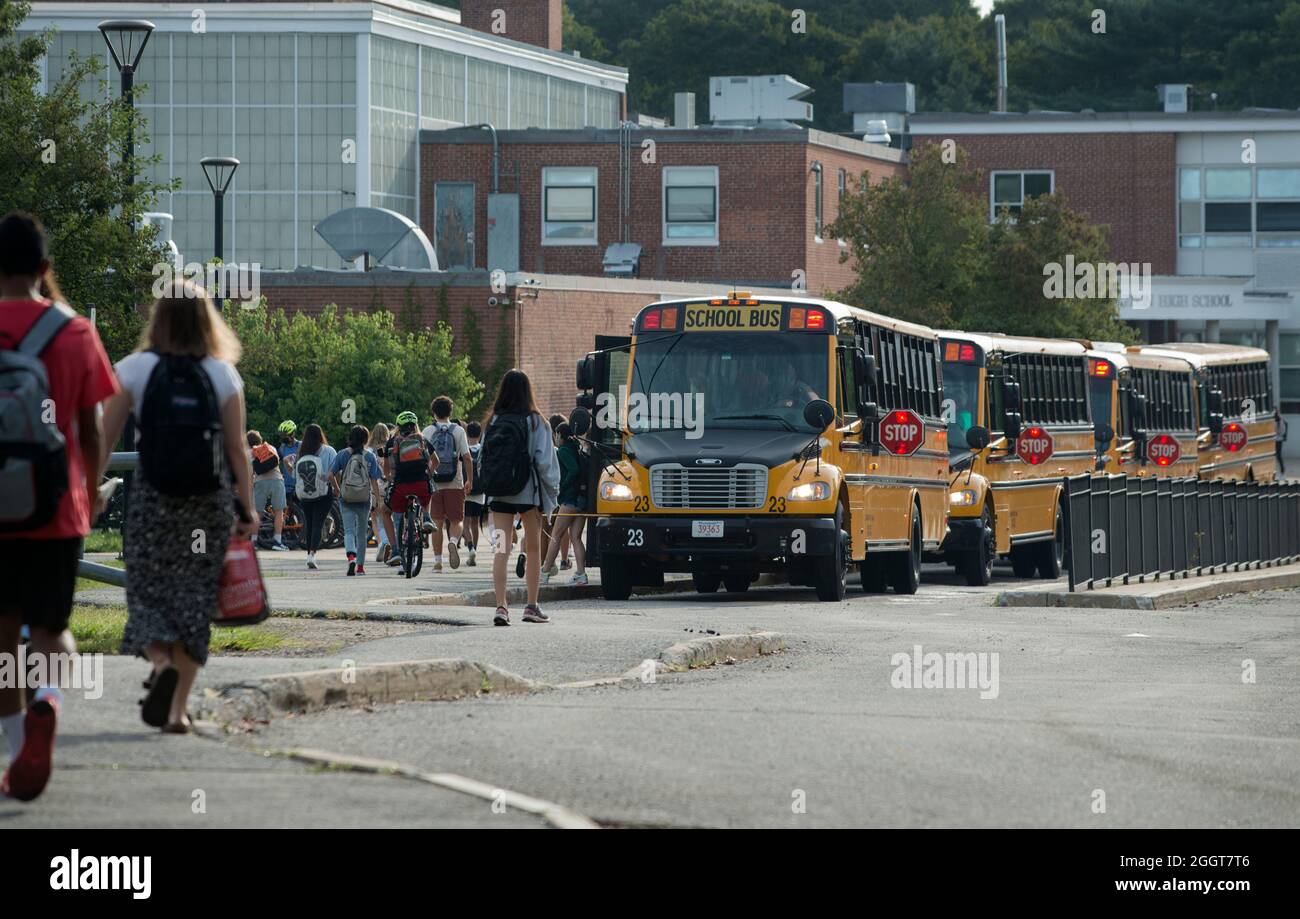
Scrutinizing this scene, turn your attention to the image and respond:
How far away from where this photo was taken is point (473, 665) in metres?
12.3

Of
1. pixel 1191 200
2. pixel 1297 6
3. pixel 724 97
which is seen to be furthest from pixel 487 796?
pixel 1297 6

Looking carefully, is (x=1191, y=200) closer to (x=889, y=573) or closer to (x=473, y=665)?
(x=889, y=573)

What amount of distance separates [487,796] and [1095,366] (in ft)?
91.3

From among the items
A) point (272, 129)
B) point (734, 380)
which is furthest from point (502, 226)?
point (734, 380)

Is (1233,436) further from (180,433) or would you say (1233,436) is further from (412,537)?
(180,433)

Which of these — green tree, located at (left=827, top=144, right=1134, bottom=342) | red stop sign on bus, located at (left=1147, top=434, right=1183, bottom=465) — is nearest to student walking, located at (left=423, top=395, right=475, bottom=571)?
red stop sign on bus, located at (left=1147, top=434, right=1183, bottom=465)

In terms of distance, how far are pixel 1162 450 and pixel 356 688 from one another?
89.5ft

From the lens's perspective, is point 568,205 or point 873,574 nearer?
point 873,574

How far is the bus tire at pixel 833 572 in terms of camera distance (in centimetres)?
2244

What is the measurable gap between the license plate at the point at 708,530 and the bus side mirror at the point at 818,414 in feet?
4.46

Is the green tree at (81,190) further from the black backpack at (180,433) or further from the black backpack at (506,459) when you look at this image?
the black backpack at (180,433)

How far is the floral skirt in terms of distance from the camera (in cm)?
920

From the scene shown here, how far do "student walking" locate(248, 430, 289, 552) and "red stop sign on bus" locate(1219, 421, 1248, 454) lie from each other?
20.4 metres

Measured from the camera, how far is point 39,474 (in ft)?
26.7
